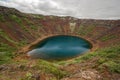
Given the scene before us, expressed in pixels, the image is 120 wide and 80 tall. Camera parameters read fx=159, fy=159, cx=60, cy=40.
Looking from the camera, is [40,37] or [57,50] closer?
[57,50]

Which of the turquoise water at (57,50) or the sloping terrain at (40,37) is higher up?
the sloping terrain at (40,37)

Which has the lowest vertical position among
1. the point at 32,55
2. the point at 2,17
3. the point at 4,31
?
the point at 32,55

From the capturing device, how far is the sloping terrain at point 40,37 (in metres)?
27.1

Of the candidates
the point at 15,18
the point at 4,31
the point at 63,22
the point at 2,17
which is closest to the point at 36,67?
the point at 4,31

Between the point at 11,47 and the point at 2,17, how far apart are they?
Answer: 37.3m

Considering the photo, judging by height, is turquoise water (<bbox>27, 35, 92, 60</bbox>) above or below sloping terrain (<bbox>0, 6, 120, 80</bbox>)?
below

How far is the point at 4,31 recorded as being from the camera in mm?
92000

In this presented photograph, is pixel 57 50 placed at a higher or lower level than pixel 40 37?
lower

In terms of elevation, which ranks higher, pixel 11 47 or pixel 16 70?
pixel 16 70

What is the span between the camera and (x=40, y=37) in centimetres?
11544

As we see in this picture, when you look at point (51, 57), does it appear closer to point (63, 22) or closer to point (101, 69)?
point (101, 69)

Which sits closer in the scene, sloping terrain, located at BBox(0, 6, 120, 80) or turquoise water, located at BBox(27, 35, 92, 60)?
sloping terrain, located at BBox(0, 6, 120, 80)

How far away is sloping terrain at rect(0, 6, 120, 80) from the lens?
89.0 ft

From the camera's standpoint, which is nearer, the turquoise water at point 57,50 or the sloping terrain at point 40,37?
the sloping terrain at point 40,37
